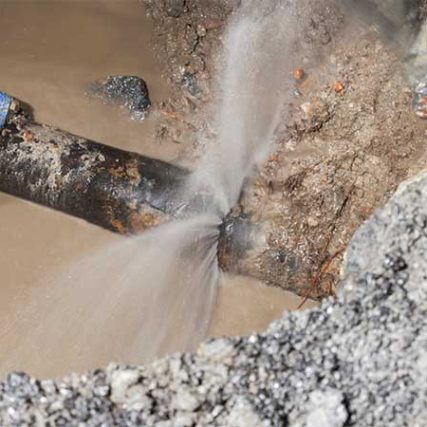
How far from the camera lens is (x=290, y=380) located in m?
2.50

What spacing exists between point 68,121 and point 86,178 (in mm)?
881

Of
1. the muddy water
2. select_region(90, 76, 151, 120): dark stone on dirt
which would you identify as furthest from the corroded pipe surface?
select_region(90, 76, 151, 120): dark stone on dirt

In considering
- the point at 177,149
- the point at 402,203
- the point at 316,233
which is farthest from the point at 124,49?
the point at 402,203

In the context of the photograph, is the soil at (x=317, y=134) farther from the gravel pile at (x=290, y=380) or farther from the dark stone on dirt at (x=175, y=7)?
the gravel pile at (x=290, y=380)

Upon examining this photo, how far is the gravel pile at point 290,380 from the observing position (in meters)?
2.44

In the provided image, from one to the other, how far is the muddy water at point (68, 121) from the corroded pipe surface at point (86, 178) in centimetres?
26

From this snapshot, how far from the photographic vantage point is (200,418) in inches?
95.9

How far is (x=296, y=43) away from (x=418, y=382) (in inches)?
110

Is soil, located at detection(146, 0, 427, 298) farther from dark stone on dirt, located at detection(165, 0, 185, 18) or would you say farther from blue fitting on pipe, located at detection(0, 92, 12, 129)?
blue fitting on pipe, located at detection(0, 92, 12, 129)

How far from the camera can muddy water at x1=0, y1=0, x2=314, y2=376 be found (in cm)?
393

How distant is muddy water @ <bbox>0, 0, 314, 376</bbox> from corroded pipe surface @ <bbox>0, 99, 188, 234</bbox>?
0.26 m

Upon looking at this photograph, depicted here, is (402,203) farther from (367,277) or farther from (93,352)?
(93,352)

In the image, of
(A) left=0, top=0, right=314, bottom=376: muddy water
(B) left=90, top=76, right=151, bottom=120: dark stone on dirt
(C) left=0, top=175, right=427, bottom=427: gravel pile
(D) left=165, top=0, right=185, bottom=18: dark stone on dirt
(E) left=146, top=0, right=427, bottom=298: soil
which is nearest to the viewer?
(C) left=0, top=175, right=427, bottom=427: gravel pile

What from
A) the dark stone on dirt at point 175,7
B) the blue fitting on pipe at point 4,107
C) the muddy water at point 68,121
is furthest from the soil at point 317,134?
the blue fitting on pipe at point 4,107
